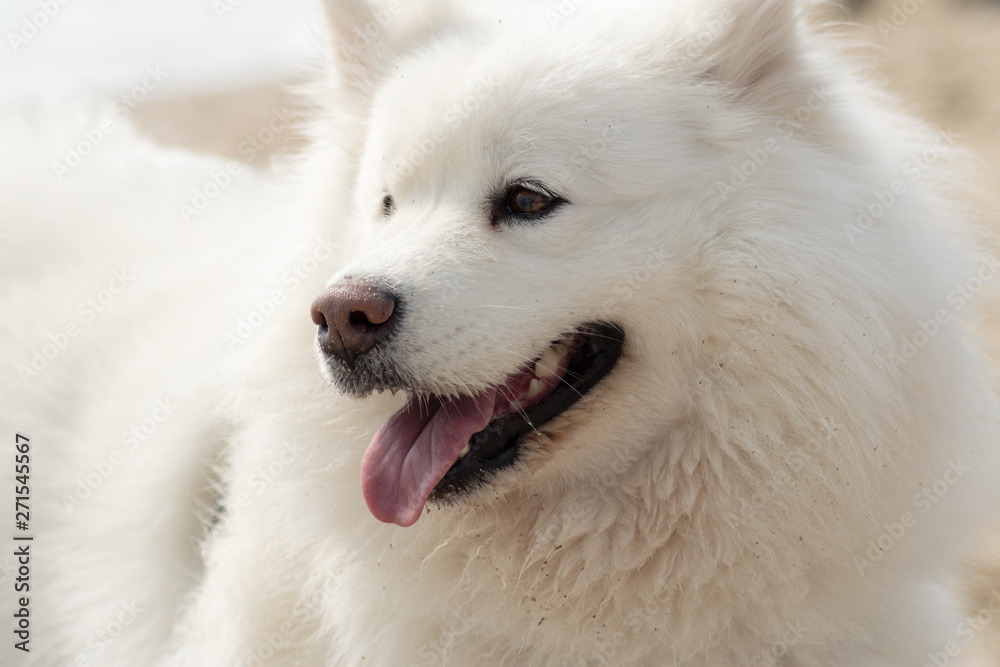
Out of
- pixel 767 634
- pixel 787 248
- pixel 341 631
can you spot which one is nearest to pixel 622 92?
pixel 787 248

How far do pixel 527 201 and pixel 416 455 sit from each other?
32.9 inches

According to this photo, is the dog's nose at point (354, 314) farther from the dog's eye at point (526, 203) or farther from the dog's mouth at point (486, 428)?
the dog's eye at point (526, 203)

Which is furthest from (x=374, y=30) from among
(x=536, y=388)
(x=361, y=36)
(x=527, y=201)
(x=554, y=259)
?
(x=536, y=388)

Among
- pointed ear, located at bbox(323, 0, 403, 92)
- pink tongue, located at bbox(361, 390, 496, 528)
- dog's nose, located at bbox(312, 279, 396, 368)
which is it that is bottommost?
pink tongue, located at bbox(361, 390, 496, 528)

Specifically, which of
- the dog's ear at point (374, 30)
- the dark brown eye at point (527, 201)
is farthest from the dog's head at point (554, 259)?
the dog's ear at point (374, 30)

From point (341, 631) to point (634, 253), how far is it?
1.52 m

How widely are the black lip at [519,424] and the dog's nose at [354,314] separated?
456 mm

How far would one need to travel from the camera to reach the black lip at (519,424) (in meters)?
2.43

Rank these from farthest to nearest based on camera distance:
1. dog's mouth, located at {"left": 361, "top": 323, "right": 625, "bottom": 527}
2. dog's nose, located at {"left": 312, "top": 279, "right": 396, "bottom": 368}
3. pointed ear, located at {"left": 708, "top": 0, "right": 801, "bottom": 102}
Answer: pointed ear, located at {"left": 708, "top": 0, "right": 801, "bottom": 102}, dog's mouth, located at {"left": 361, "top": 323, "right": 625, "bottom": 527}, dog's nose, located at {"left": 312, "top": 279, "right": 396, "bottom": 368}

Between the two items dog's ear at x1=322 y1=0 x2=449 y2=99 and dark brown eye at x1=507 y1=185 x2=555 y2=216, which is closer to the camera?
dark brown eye at x1=507 y1=185 x2=555 y2=216

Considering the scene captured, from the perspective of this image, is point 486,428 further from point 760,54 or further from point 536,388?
point 760,54

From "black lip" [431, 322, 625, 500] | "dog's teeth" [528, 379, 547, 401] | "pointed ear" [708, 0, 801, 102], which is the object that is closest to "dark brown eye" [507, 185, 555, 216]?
"black lip" [431, 322, 625, 500]

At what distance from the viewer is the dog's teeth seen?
2.48 meters

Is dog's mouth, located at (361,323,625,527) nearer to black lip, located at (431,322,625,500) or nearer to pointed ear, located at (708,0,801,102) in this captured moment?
black lip, located at (431,322,625,500)
